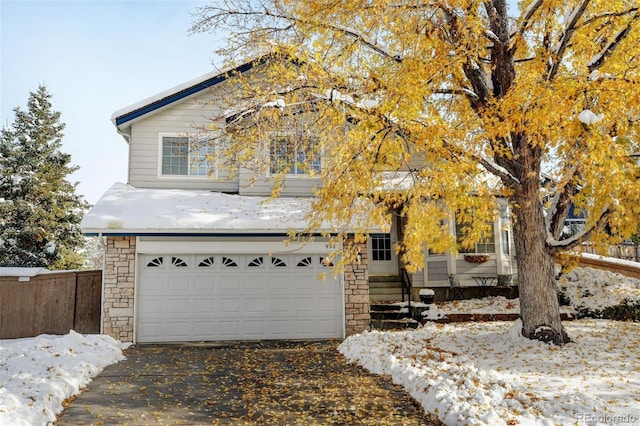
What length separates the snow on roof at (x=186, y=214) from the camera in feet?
36.3

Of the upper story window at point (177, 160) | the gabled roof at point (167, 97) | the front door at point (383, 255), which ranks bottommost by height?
the front door at point (383, 255)

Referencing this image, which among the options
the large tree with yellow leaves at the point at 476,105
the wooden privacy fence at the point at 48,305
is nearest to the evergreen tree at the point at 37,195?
the wooden privacy fence at the point at 48,305

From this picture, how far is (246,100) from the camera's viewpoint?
9.70 m

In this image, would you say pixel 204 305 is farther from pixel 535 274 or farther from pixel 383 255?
pixel 535 274

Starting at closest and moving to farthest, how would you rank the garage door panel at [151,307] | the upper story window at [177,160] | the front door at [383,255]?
1. the garage door panel at [151,307]
2. the upper story window at [177,160]
3. the front door at [383,255]

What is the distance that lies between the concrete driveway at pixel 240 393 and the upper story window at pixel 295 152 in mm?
3581

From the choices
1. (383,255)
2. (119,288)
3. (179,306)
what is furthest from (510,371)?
(383,255)

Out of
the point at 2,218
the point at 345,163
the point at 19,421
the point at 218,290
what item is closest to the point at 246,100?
the point at 345,163

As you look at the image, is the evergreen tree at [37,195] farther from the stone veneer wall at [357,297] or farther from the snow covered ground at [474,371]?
the stone veneer wall at [357,297]

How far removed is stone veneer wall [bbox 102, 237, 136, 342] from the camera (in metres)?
11.3

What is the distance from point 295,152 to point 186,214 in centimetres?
327

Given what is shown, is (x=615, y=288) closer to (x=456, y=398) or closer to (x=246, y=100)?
(x=456, y=398)

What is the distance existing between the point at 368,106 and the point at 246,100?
2.84 metres

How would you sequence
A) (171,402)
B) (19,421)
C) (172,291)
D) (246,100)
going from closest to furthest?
(19,421) → (171,402) → (246,100) → (172,291)
